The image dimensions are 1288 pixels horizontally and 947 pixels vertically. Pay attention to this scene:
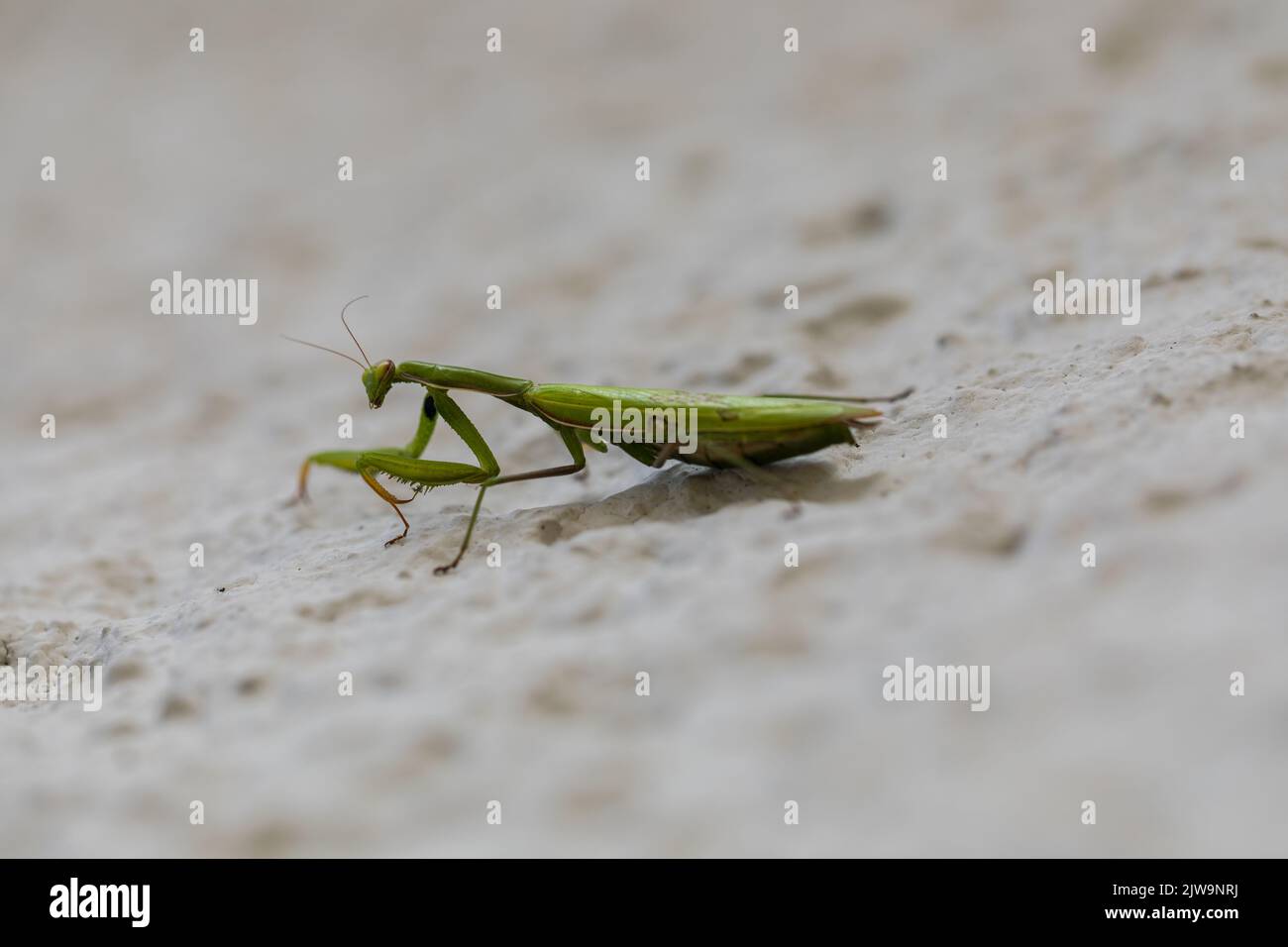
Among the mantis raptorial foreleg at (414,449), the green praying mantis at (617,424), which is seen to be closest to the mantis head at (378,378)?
the green praying mantis at (617,424)

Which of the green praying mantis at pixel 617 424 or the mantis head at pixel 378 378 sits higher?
the mantis head at pixel 378 378

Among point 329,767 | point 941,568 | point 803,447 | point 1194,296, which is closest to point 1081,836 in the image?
point 941,568

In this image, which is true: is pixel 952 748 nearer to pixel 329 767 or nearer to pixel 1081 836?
pixel 1081 836

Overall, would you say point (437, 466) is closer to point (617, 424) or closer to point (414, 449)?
point (414, 449)

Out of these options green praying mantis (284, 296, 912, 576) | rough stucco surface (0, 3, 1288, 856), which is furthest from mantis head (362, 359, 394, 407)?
rough stucco surface (0, 3, 1288, 856)

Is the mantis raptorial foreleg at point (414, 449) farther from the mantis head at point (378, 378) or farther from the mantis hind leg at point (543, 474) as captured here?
the mantis hind leg at point (543, 474)

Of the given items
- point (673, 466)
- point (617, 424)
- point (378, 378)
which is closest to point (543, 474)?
point (617, 424)
